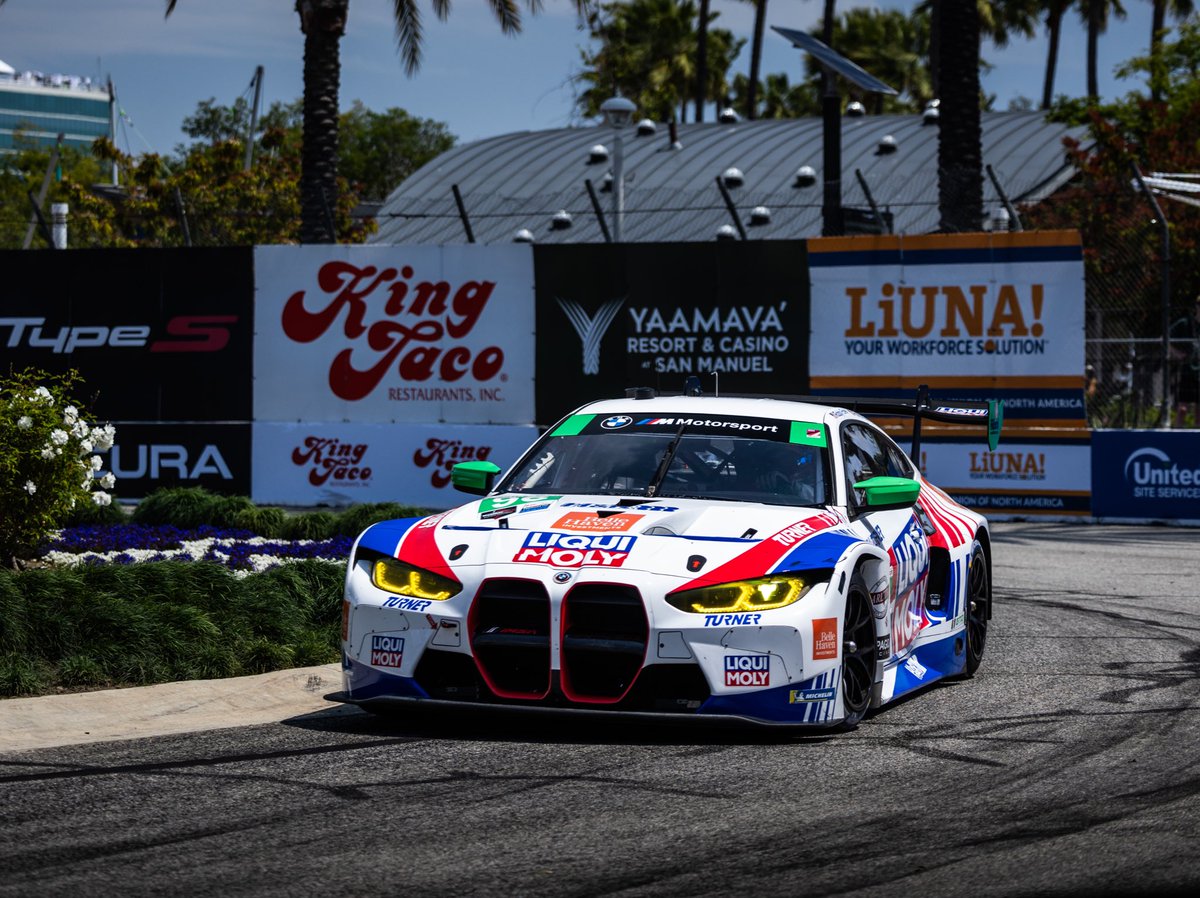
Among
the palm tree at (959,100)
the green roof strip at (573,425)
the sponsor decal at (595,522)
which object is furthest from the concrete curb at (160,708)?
the palm tree at (959,100)

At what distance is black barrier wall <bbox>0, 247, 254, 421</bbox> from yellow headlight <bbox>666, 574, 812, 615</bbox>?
14525mm

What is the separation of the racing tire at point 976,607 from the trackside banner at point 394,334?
10.8 metres

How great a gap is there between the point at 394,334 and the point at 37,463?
361 inches

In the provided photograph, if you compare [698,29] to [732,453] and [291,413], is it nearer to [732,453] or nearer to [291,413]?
[291,413]

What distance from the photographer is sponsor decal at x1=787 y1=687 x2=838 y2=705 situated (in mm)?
6867

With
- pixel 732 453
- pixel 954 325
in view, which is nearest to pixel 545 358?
pixel 954 325

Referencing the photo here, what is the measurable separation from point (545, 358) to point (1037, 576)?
7735 millimetres

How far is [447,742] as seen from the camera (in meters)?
6.99

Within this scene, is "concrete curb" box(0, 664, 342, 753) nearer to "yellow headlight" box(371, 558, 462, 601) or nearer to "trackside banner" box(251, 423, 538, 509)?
"yellow headlight" box(371, 558, 462, 601)

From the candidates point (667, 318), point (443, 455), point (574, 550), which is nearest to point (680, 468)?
point (574, 550)

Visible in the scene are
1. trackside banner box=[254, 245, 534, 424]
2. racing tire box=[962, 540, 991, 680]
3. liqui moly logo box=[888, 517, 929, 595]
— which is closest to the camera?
liqui moly logo box=[888, 517, 929, 595]

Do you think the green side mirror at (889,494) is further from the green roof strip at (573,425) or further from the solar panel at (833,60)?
the solar panel at (833,60)

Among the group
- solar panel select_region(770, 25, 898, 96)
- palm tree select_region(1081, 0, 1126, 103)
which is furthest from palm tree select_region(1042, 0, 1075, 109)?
solar panel select_region(770, 25, 898, 96)

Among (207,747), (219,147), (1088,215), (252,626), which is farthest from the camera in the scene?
(219,147)
